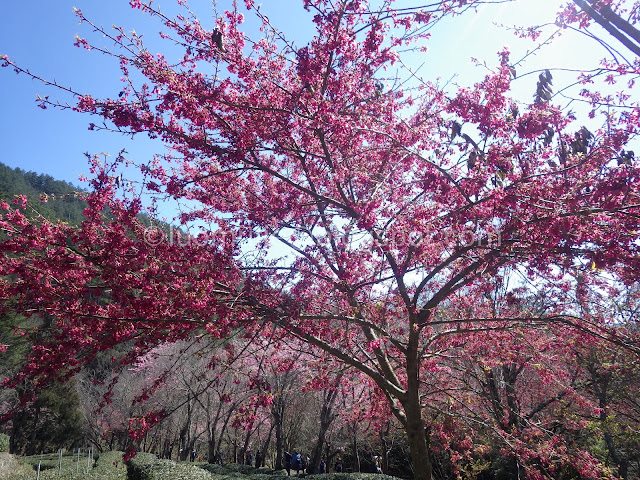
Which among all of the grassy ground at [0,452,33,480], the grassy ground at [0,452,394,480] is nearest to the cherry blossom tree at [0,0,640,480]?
the grassy ground at [0,452,394,480]

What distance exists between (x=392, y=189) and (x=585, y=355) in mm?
9807

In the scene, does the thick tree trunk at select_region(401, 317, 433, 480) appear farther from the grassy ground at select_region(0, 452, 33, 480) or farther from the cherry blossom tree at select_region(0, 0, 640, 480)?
the grassy ground at select_region(0, 452, 33, 480)

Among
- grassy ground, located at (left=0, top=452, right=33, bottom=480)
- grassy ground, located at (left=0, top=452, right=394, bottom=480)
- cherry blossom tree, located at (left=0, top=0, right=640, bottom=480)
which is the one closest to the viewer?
cherry blossom tree, located at (left=0, top=0, right=640, bottom=480)

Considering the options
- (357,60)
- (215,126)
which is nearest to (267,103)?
(215,126)

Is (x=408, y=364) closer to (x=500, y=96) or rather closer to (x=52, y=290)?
(x=500, y=96)

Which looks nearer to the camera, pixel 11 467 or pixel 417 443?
pixel 417 443

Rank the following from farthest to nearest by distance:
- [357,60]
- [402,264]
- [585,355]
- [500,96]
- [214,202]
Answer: [585,355]
[214,202]
[402,264]
[357,60]
[500,96]

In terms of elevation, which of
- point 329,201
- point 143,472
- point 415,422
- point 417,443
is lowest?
point 143,472

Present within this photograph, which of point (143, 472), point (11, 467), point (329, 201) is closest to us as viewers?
point (329, 201)

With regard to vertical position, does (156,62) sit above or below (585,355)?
above

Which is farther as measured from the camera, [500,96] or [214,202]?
[214,202]

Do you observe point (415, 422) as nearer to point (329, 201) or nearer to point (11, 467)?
point (329, 201)

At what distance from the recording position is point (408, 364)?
5.95m

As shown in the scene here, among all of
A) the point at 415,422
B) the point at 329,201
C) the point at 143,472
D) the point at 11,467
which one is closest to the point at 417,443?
the point at 415,422
